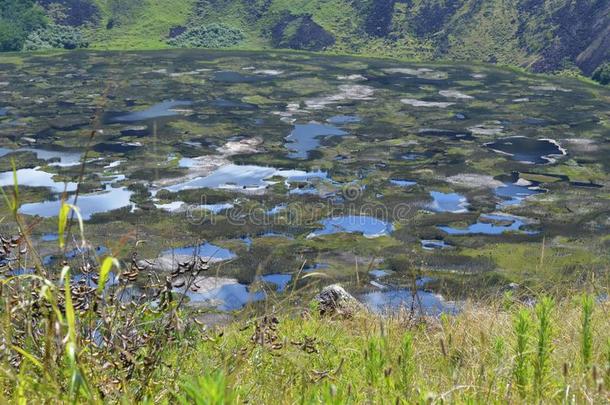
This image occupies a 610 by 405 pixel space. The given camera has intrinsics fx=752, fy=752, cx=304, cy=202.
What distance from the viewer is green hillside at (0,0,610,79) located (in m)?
79.3

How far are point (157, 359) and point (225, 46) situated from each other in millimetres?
93398

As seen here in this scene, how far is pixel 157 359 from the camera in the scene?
444cm

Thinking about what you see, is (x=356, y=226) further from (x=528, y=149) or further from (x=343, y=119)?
(x=343, y=119)

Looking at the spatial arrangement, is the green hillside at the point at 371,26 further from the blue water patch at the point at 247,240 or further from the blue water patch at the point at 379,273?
the blue water patch at the point at 379,273

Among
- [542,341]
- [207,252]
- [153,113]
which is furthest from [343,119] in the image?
[542,341]

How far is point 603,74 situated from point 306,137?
1449 inches

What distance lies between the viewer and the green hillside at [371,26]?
260ft

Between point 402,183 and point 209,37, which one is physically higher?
point 402,183

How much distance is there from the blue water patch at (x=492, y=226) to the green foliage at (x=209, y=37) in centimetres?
7113

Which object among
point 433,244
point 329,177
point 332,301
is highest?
point 332,301

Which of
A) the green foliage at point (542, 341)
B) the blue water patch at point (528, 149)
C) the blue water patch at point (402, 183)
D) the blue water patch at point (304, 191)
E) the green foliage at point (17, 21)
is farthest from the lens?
the green foliage at point (17, 21)

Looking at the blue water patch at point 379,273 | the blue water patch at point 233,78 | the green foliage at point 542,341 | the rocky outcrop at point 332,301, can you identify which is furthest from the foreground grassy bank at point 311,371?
the blue water patch at point 233,78

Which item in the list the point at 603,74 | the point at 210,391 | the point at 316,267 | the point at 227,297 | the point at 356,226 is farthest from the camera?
the point at 603,74

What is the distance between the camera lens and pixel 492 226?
91.4ft
